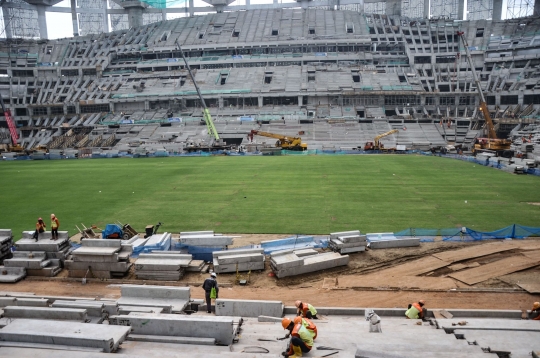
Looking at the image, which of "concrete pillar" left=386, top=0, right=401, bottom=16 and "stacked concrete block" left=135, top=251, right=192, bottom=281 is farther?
"concrete pillar" left=386, top=0, right=401, bottom=16

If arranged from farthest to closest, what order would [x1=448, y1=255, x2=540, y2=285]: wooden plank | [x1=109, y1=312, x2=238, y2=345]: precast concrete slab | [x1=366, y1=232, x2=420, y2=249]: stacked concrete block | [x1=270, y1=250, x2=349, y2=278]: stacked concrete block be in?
[x1=366, y1=232, x2=420, y2=249]: stacked concrete block < [x1=270, y1=250, x2=349, y2=278]: stacked concrete block < [x1=448, y1=255, x2=540, y2=285]: wooden plank < [x1=109, y1=312, x2=238, y2=345]: precast concrete slab

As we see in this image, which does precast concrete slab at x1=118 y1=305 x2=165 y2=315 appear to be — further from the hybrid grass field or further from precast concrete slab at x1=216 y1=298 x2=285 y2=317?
the hybrid grass field

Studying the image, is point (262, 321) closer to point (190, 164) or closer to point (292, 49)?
point (190, 164)

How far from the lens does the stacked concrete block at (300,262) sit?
15.1 m

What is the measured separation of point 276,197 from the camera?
27547 millimetres

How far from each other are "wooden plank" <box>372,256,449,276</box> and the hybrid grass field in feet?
13.3

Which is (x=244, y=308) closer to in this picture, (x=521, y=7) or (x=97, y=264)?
(x=97, y=264)

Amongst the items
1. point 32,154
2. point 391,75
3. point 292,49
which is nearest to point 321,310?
point 32,154

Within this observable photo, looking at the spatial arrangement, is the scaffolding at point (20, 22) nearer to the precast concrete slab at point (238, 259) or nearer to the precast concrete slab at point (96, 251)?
the precast concrete slab at point (96, 251)

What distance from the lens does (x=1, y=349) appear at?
8.34 m

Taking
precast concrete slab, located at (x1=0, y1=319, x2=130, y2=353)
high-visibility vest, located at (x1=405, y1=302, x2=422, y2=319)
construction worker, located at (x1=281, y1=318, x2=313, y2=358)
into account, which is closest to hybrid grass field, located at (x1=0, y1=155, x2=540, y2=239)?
high-visibility vest, located at (x1=405, y1=302, x2=422, y2=319)

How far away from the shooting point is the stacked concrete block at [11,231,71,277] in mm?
15938

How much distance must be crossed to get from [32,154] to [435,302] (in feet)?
198

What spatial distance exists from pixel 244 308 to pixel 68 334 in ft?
16.2
